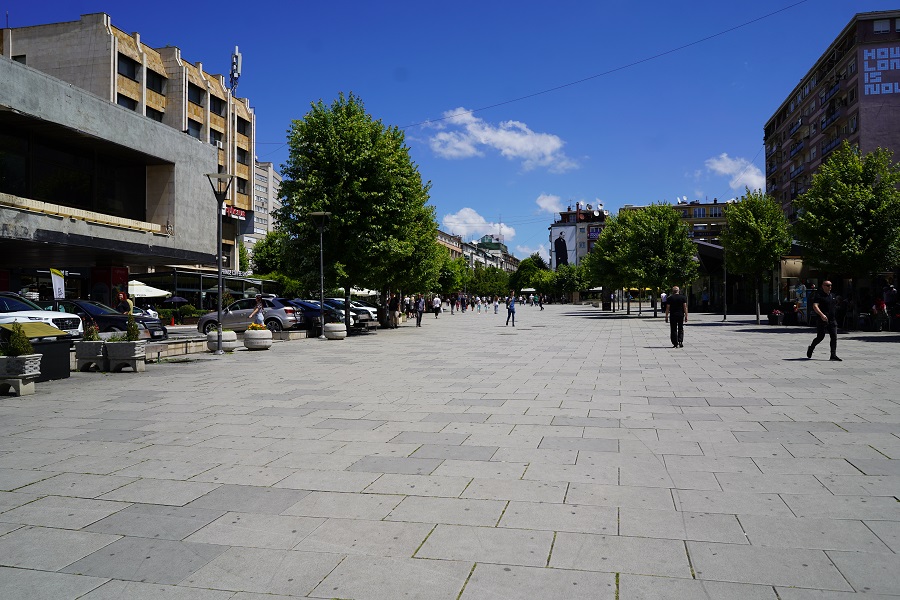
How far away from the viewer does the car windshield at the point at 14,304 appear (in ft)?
50.9

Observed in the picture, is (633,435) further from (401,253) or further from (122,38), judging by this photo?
(122,38)

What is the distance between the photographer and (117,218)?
26.0 meters

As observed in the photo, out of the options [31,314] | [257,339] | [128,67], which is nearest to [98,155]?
[31,314]

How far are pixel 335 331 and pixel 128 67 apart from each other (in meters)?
27.7

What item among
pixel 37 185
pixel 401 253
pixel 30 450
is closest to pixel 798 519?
pixel 30 450

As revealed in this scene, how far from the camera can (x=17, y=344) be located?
31.4 ft

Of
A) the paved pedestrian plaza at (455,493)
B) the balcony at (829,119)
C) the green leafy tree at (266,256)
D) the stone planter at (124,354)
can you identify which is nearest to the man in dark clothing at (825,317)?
the paved pedestrian plaza at (455,493)

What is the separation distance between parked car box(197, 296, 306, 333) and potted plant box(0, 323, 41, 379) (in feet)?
47.5

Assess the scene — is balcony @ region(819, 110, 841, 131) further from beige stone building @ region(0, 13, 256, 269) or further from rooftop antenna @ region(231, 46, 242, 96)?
Answer: rooftop antenna @ region(231, 46, 242, 96)

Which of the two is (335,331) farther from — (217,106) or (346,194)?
(217,106)

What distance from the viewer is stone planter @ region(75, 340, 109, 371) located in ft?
42.2

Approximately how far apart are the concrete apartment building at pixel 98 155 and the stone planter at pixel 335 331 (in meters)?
7.66

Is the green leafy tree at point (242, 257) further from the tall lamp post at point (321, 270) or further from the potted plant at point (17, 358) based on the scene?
the potted plant at point (17, 358)

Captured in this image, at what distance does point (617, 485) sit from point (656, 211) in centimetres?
3795
